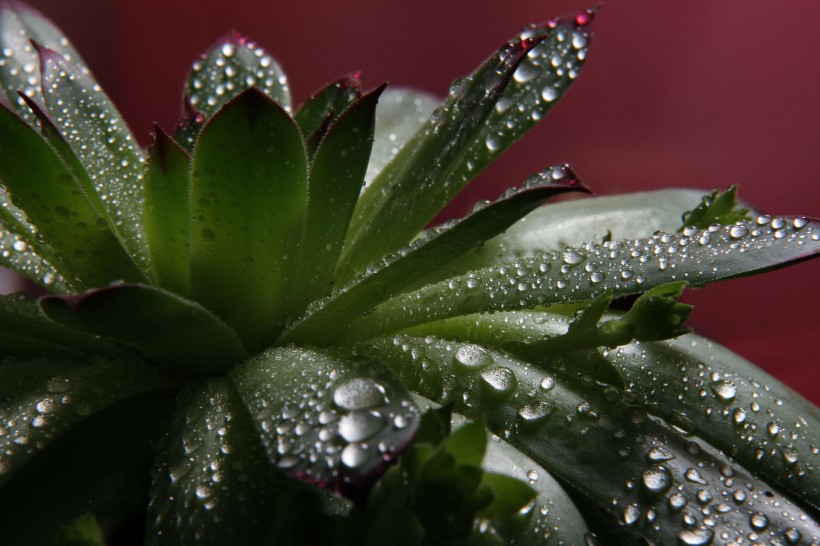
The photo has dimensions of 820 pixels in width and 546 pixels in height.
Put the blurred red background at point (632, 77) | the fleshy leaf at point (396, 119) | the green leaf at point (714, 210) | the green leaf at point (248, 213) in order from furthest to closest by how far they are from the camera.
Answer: the blurred red background at point (632, 77)
the fleshy leaf at point (396, 119)
the green leaf at point (714, 210)
the green leaf at point (248, 213)

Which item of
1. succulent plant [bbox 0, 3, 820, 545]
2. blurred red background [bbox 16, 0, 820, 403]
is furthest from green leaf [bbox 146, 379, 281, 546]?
blurred red background [bbox 16, 0, 820, 403]

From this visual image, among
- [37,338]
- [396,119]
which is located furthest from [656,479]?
[396,119]

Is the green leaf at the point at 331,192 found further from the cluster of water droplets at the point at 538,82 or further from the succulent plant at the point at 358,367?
the cluster of water droplets at the point at 538,82

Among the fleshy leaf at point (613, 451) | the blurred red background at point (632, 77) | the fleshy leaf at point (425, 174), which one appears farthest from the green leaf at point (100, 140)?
the blurred red background at point (632, 77)

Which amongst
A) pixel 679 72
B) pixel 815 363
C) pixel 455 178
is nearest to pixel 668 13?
pixel 679 72

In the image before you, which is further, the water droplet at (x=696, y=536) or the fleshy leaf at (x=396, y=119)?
the fleshy leaf at (x=396, y=119)

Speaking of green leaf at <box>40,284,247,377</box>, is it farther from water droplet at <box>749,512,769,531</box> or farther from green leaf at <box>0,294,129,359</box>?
water droplet at <box>749,512,769,531</box>

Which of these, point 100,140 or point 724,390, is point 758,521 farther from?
point 100,140
